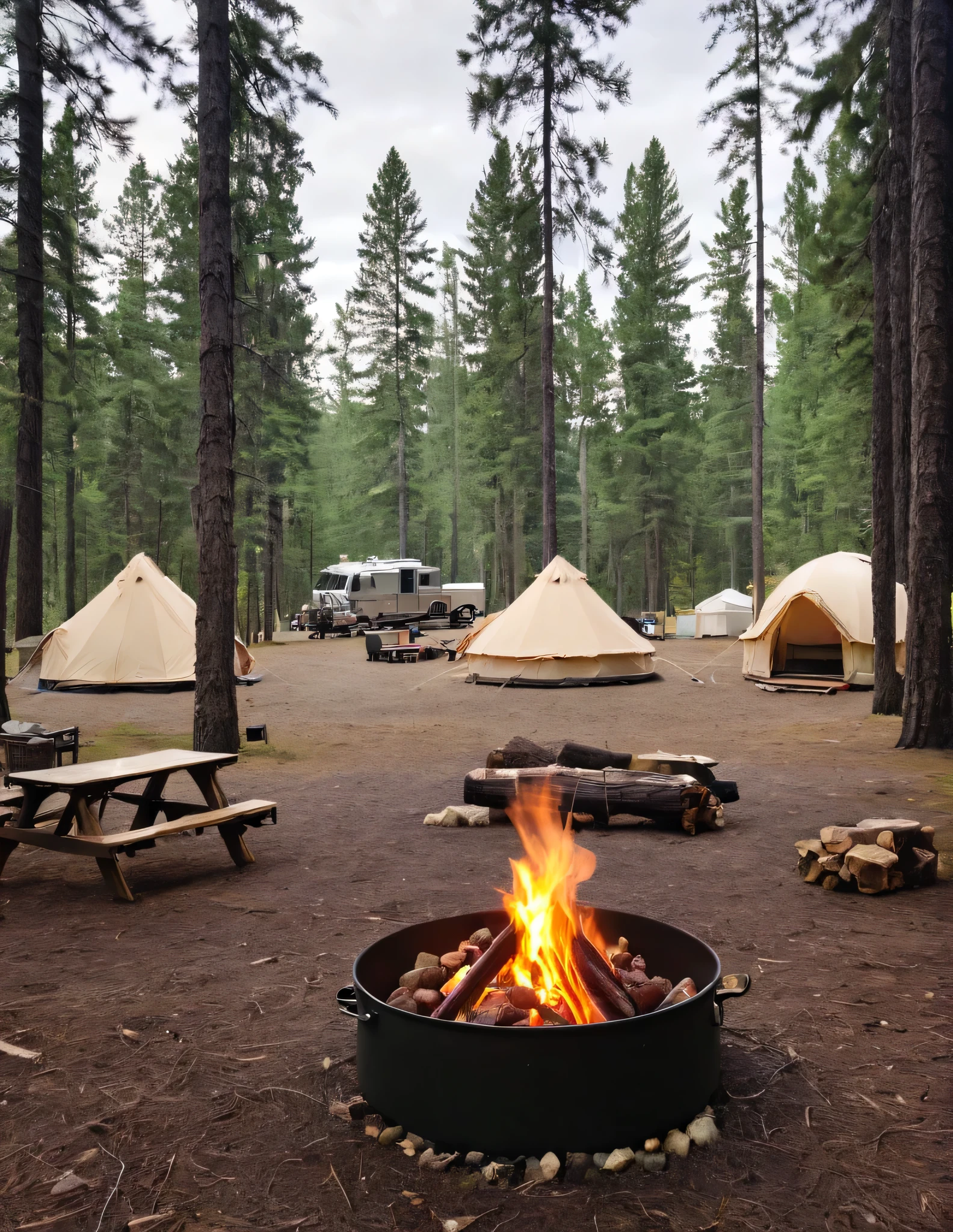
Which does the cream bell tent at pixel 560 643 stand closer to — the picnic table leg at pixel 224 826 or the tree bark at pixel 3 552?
the tree bark at pixel 3 552

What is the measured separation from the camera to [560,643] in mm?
16750

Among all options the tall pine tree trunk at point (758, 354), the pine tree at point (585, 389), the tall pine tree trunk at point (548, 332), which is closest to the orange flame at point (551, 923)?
the tall pine tree trunk at point (548, 332)

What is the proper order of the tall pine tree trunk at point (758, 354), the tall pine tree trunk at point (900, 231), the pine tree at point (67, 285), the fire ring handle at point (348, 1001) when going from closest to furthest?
the fire ring handle at point (348, 1001) < the tall pine tree trunk at point (900, 231) < the pine tree at point (67, 285) < the tall pine tree trunk at point (758, 354)

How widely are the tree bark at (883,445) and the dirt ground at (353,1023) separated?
3.96 m

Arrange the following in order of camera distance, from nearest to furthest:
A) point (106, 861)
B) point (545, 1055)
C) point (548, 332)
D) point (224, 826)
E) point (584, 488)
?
point (545, 1055) → point (106, 861) → point (224, 826) → point (548, 332) → point (584, 488)

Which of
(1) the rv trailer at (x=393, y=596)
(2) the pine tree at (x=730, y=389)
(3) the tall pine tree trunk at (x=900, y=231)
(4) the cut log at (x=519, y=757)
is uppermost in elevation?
(2) the pine tree at (x=730, y=389)

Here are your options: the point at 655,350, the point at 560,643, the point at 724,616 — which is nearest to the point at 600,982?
the point at 560,643

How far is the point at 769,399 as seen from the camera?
5228 centimetres

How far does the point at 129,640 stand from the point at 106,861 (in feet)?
39.5

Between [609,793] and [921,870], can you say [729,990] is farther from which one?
[609,793]

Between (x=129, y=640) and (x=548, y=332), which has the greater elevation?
(x=548, y=332)

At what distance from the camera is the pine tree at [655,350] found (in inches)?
1564

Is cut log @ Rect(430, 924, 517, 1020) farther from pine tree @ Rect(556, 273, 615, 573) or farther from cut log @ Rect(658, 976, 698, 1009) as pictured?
pine tree @ Rect(556, 273, 615, 573)

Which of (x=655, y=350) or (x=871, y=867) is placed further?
(x=655, y=350)
